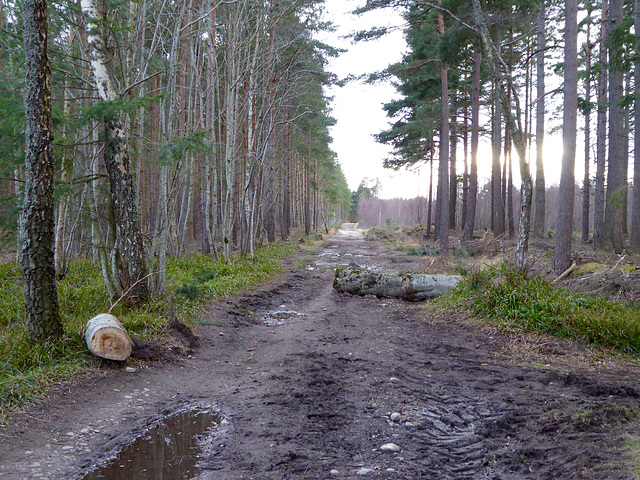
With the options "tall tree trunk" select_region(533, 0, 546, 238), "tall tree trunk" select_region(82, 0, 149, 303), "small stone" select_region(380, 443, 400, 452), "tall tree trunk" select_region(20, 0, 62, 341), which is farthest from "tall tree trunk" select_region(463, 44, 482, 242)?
"small stone" select_region(380, 443, 400, 452)

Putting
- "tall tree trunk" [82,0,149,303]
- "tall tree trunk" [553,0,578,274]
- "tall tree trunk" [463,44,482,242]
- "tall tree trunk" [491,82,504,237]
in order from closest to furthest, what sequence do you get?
"tall tree trunk" [82,0,149,303] < "tall tree trunk" [553,0,578,274] < "tall tree trunk" [463,44,482,242] < "tall tree trunk" [491,82,504,237]

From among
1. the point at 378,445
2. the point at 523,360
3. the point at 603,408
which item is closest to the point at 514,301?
the point at 523,360

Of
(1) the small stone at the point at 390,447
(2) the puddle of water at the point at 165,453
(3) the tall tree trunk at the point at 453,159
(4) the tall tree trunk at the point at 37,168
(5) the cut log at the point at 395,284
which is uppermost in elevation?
(3) the tall tree trunk at the point at 453,159

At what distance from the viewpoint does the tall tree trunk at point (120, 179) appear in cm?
668

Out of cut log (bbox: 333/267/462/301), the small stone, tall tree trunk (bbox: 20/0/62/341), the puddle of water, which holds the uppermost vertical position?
tall tree trunk (bbox: 20/0/62/341)

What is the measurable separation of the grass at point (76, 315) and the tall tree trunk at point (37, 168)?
1.88 ft

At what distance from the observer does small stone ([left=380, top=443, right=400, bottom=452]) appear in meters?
3.42

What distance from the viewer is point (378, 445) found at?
11.5 ft

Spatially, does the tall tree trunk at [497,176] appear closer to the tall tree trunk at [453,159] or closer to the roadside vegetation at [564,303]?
the tall tree trunk at [453,159]

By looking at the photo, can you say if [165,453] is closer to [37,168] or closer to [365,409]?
[365,409]

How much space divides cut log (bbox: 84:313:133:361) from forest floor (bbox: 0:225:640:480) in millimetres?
208

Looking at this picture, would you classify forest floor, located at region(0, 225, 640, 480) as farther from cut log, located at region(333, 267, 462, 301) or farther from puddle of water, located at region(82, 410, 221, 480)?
cut log, located at region(333, 267, 462, 301)

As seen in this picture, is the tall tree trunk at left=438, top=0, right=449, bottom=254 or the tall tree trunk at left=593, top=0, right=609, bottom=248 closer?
the tall tree trunk at left=593, top=0, right=609, bottom=248

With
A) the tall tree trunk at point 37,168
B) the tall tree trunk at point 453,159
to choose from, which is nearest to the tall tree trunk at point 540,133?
the tall tree trunk at point 453,159
